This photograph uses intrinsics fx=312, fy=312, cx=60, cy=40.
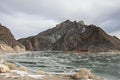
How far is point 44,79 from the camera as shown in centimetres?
2562

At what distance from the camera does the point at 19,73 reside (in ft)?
91.0

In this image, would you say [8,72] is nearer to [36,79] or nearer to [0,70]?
[0,70]

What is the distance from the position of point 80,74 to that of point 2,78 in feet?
24.5

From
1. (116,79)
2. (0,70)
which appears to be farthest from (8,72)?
(116,79)

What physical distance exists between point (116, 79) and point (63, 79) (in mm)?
10285

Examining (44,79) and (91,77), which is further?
(91,77)

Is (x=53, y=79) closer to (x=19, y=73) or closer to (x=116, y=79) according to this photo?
(x=19, y=73)

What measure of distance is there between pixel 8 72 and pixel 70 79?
18.4 feet

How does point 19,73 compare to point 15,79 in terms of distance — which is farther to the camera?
point 19,73

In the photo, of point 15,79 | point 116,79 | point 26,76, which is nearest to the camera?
point 15,79

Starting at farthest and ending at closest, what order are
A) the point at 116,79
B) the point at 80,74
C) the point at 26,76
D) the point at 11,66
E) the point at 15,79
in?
the point at 116,79 → the point at 11,66 → the point at 80,74 → the point at 26,76 → the point at 15,79

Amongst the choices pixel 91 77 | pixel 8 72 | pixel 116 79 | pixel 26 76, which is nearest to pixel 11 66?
pixel 8 72

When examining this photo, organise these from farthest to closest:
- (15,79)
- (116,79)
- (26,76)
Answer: (116,79)
(26,76)
(15,79)

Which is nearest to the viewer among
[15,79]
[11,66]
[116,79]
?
[15,79]
